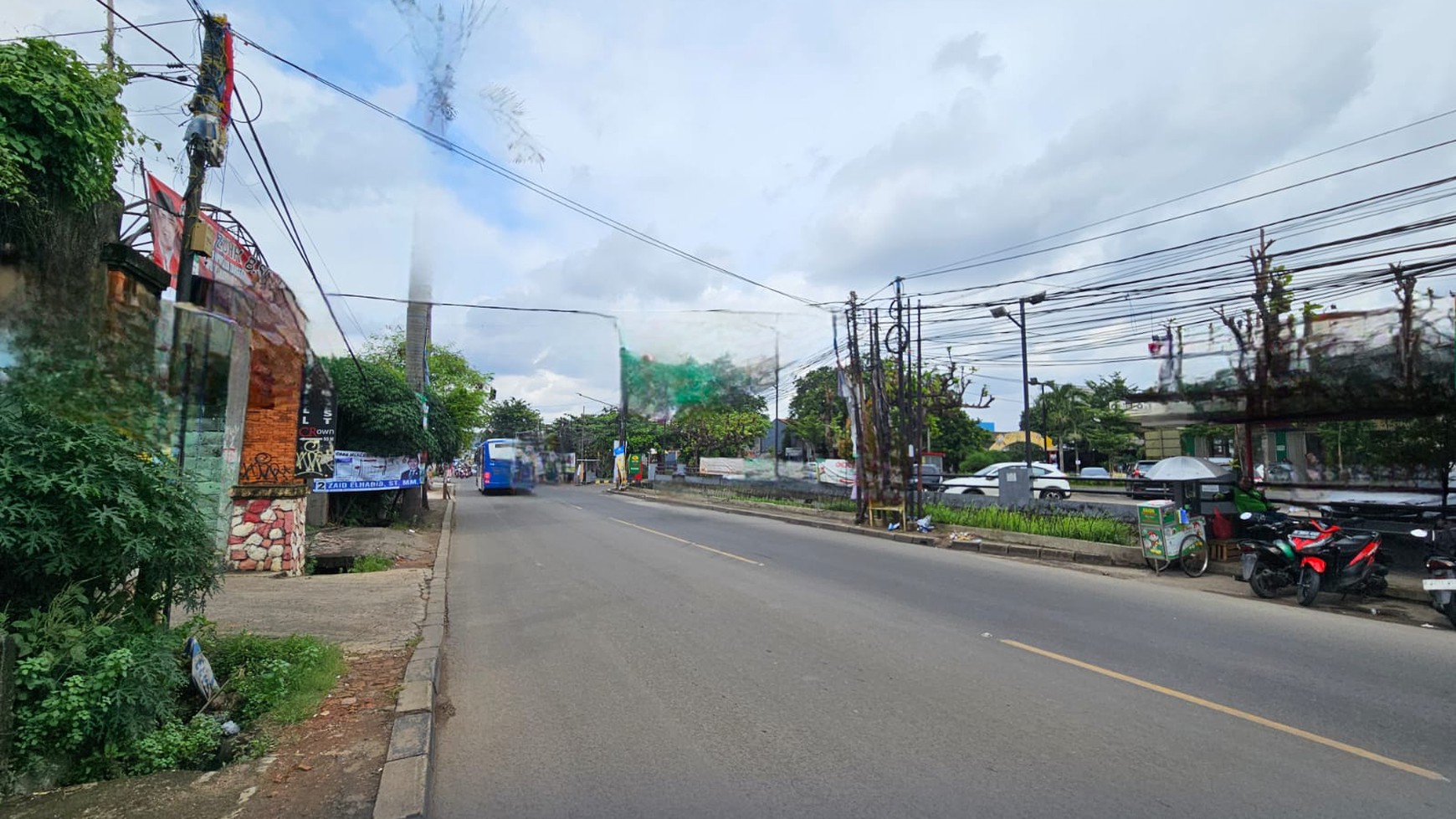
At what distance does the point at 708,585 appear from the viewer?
10039 mm

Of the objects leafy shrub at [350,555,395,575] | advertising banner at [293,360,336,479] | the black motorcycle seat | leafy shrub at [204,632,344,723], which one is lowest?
leafy shrub at [350,555,395,575]

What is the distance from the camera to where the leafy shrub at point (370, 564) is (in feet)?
39.7

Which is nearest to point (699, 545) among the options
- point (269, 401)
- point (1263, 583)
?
point (269, 401)

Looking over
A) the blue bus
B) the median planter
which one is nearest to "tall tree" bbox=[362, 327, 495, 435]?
the blue bus

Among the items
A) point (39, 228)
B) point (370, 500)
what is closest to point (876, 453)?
point (370, 500)

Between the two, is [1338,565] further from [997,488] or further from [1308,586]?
[997,488]

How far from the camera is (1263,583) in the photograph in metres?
9.46

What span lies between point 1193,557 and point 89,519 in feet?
42.2

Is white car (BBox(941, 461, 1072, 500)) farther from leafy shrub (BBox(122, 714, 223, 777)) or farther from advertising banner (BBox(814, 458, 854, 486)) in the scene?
leafy shrub (BBox(122, 714, 223, 777))

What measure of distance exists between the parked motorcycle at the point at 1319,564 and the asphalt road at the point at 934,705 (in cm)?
65

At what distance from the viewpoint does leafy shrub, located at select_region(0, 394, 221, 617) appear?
3.81 m

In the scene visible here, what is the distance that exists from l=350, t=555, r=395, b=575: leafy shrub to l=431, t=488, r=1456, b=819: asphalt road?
3075 millimetres

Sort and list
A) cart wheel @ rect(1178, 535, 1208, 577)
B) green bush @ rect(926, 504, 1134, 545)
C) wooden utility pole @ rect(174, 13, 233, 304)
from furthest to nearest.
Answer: green bush @ rect(926, 504, 1134, 545) → cart wheel @ rect(1178, 535, 1208, 577) → wooden utility pole @ rect(174, 13, 233, 304)

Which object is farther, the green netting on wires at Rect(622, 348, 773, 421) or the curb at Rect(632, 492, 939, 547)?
the green netting on wires at Rect(622, 348, 773, 421)
